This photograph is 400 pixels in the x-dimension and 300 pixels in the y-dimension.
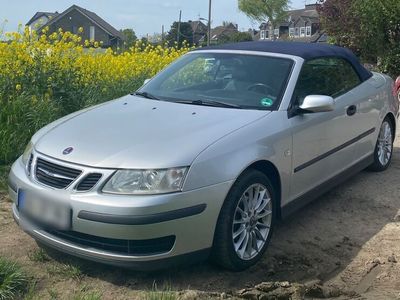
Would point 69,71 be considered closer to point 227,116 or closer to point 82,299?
point 227,116

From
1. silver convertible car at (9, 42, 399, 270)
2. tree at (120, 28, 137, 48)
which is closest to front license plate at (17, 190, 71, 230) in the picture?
silver convertible car at (9, 42, 399, 270)

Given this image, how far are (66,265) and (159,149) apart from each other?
3.49ft

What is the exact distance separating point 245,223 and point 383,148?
320 centimetres

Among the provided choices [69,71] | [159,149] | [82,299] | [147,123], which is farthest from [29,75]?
[82,299]

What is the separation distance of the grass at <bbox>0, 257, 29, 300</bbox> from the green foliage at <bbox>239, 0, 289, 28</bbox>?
6448 centimetres

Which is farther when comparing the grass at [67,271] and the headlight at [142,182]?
the grass at [67,271]

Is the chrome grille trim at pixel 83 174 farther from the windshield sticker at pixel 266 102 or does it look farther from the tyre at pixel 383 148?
the tyre at pixel 383 148

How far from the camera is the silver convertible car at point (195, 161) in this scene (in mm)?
3457

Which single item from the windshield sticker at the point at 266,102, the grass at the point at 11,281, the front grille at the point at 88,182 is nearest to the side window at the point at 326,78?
the windshield sticker at the point at 266,102

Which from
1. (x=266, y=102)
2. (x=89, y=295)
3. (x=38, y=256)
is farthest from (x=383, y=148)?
(x=89, y=295)

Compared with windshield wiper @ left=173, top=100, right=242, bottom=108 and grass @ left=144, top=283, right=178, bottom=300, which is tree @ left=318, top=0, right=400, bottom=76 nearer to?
windshield wiper @ left=173, top=100, right=242, bottom=108

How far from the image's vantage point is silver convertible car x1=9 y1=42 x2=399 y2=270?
346 cm

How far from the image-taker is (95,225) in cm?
342

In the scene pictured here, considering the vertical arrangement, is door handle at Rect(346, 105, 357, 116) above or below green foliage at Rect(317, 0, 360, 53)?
below
